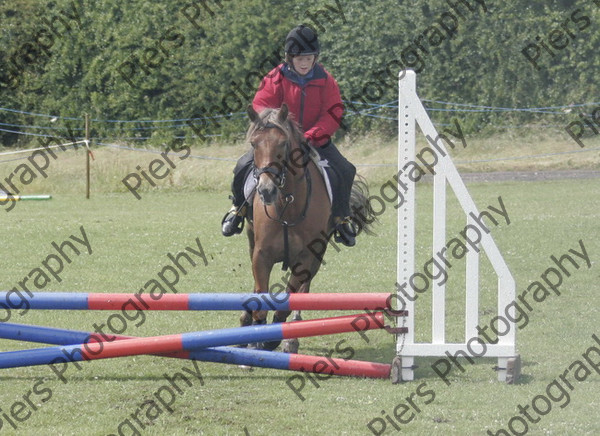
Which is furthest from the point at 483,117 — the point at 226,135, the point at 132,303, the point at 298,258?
the point at 132,303

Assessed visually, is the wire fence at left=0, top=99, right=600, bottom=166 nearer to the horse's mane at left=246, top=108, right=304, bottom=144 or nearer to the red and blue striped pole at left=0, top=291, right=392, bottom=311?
the horse's mane at left=246, top=108, right=304, bottom=144

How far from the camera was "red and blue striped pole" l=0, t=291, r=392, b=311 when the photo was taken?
6.28 meters

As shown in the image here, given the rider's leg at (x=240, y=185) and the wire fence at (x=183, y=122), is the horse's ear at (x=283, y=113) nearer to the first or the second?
the rider's leg at (x=240, y=185)

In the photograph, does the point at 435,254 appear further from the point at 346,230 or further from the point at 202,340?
the point at 346,230

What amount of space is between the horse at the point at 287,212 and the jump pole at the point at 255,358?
1.68ft

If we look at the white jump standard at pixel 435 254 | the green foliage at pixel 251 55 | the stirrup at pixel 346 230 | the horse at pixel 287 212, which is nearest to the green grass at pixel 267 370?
the white jump standard at pixel 435 254

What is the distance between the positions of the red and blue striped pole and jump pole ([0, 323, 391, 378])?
433 mm

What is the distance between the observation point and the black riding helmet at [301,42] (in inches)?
300

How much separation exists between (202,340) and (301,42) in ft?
8.30

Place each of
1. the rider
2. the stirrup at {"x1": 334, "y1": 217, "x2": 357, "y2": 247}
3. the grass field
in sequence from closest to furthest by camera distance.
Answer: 1. the grass field
2. the rider
3. the stirrup at {"x1": 334, "y1": 217, "x2": 357, "y2": 247}

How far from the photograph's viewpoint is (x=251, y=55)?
2491 cm

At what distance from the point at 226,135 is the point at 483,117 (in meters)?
6.38

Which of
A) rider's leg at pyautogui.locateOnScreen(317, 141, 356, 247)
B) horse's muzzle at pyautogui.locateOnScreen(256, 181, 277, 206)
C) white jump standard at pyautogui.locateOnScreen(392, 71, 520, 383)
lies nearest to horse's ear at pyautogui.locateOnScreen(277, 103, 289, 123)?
horse's muzzle at pyautogui.locateOnScreen(256, 181, 277, 206)

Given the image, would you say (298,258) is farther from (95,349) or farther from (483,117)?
(483,117)
